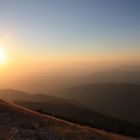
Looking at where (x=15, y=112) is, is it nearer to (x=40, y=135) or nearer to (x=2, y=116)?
(x=2, y=116)

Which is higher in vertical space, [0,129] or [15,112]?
[15,112]

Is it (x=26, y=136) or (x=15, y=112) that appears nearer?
(x=26, y=136)

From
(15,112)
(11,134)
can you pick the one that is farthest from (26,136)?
(15,112)

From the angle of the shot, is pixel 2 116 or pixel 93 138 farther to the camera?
pixel 2 116

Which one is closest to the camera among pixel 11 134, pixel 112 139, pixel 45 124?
pixel 11 134

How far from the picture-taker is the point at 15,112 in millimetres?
31594

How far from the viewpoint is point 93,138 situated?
2262 centimetres

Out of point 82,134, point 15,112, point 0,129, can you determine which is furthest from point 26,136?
point 15,112

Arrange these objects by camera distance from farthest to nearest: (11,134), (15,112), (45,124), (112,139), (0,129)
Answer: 1. (15,112)
2. (45,124)
3. (112,139)
4. (0,129)
5. (11,134)

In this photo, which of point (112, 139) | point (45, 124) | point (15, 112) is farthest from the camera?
point (15, 112)

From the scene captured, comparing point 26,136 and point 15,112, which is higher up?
point 15,112

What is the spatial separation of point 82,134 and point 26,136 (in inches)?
195

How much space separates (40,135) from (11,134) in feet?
6.94

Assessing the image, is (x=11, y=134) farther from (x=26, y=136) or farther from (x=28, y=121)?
(x=28, y=121)
